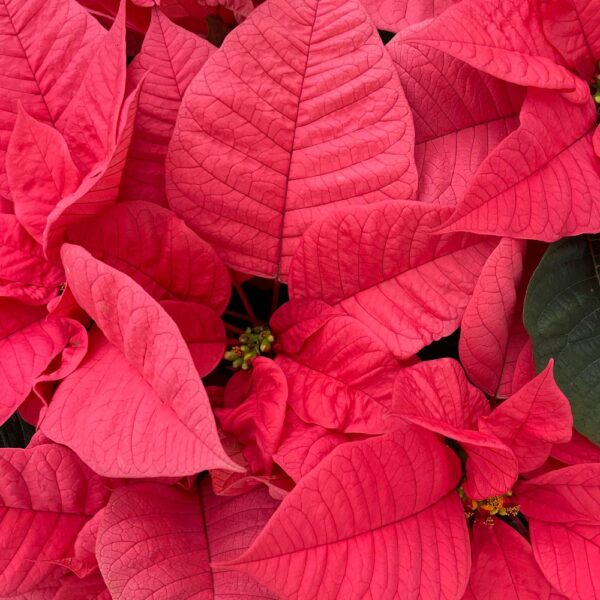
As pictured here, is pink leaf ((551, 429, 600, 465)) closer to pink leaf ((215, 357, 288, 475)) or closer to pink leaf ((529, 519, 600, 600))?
pink leaf ((529, 519, 600, 600))

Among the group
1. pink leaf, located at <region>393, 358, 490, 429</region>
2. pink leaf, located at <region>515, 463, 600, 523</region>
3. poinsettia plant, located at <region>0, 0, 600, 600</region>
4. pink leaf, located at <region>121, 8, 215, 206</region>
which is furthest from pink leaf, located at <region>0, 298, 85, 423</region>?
pink leaf, located at <region>515, 463, 600, 523</region>

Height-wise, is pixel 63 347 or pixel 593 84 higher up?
pixel 593 84

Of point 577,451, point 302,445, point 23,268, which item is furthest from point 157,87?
point 577,451

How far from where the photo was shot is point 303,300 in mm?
481

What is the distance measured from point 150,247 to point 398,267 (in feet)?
0.52

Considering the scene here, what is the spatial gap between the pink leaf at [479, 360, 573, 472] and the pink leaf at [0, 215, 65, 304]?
0.30 metres

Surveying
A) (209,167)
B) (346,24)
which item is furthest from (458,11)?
(209,167)

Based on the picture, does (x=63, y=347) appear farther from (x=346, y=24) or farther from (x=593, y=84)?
(x=593, y=84)

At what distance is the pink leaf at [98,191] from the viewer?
41 centimetres

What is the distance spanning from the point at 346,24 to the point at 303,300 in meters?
0.18

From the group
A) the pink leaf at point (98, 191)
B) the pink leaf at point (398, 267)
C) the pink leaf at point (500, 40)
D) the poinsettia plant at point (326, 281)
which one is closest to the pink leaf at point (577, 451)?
the poinsettia plant at point (326, 281)

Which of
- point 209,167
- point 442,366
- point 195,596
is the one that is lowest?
point 195,596

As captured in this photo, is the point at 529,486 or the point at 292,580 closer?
the point at 292,580

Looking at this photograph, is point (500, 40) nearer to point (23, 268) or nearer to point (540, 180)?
point (540, 180)
